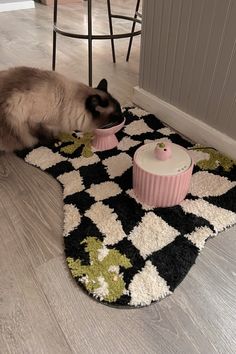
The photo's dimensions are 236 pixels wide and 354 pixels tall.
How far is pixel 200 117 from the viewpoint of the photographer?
1.46m

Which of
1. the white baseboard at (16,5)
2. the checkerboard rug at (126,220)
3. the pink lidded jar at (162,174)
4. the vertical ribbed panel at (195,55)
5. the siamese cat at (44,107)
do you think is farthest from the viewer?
the white baseboard at (16,5)

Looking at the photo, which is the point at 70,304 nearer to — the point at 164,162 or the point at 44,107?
the point at 164,162

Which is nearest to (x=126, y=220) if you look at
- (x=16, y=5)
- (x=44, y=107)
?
(x=44, y=107)

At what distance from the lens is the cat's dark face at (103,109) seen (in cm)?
138

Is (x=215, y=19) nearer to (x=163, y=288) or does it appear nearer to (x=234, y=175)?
(x=234, y=175)

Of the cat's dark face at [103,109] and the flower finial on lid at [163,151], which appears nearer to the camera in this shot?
the flower finial on lid at [163,151]

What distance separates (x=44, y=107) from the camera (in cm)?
137

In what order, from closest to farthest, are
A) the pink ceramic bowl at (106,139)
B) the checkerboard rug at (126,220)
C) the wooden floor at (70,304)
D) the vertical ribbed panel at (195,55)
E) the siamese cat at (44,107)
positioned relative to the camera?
the wooden floor at (70,304) < the checkerboard rug at (126,220) < the vertical ribbed panel at (195,55) < the siamese cat at (44,107) < the pink ceramic bowl at (106,139)

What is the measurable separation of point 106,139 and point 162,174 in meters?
0.49

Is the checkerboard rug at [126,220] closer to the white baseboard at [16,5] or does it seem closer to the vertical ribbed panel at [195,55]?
the vertical ribbed panel at [195,55]

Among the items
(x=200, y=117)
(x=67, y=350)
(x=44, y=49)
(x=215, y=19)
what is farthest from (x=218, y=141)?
(x=44, y=49)

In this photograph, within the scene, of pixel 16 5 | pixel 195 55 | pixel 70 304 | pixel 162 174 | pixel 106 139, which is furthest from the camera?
pixel 16 5

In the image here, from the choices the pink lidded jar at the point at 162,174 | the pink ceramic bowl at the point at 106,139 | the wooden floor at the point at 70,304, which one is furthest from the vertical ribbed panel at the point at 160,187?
the pink ceramic bowl at the point at 106,139

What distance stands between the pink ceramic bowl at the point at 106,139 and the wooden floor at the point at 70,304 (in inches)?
12.3
